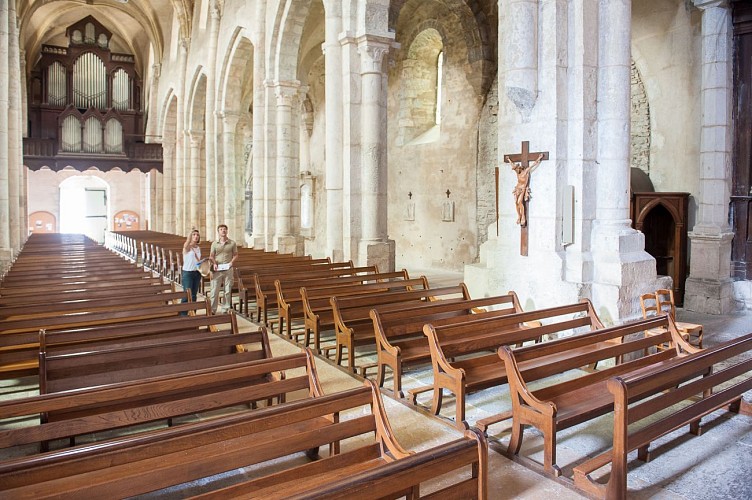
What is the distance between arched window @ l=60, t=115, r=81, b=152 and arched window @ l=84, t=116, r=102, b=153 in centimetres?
33

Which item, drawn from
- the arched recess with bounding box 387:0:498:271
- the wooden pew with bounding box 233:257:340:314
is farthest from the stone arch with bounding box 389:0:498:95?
the wooden pew with bounding box 233:257:340:314

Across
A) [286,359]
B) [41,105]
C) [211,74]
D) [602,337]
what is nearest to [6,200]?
[211,74]

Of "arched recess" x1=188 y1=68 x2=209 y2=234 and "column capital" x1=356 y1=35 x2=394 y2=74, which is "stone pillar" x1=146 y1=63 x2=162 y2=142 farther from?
"column capital" x1=356 y1=35 x2=394 y2=74

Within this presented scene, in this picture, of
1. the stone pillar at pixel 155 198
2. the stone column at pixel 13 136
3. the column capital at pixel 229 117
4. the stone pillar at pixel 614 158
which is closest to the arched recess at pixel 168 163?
the stone pillar at pixel 155 198

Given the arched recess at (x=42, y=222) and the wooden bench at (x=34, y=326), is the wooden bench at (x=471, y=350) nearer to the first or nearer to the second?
the wooden bench at (x=34, y=326)

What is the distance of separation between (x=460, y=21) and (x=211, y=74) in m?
9.48

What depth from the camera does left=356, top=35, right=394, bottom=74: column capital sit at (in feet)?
35.8

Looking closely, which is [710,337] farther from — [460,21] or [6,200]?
[6,200]

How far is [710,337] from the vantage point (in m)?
7.50

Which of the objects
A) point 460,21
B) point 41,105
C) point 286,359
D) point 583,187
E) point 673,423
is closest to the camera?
point 673,423

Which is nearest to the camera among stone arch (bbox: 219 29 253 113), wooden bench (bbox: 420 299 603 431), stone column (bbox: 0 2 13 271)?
wooden bench (bbox: 420 299 603 431)

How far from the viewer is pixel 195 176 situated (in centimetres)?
2509

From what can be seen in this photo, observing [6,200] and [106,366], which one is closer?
[106,366]

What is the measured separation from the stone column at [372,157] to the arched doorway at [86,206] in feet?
98.4
